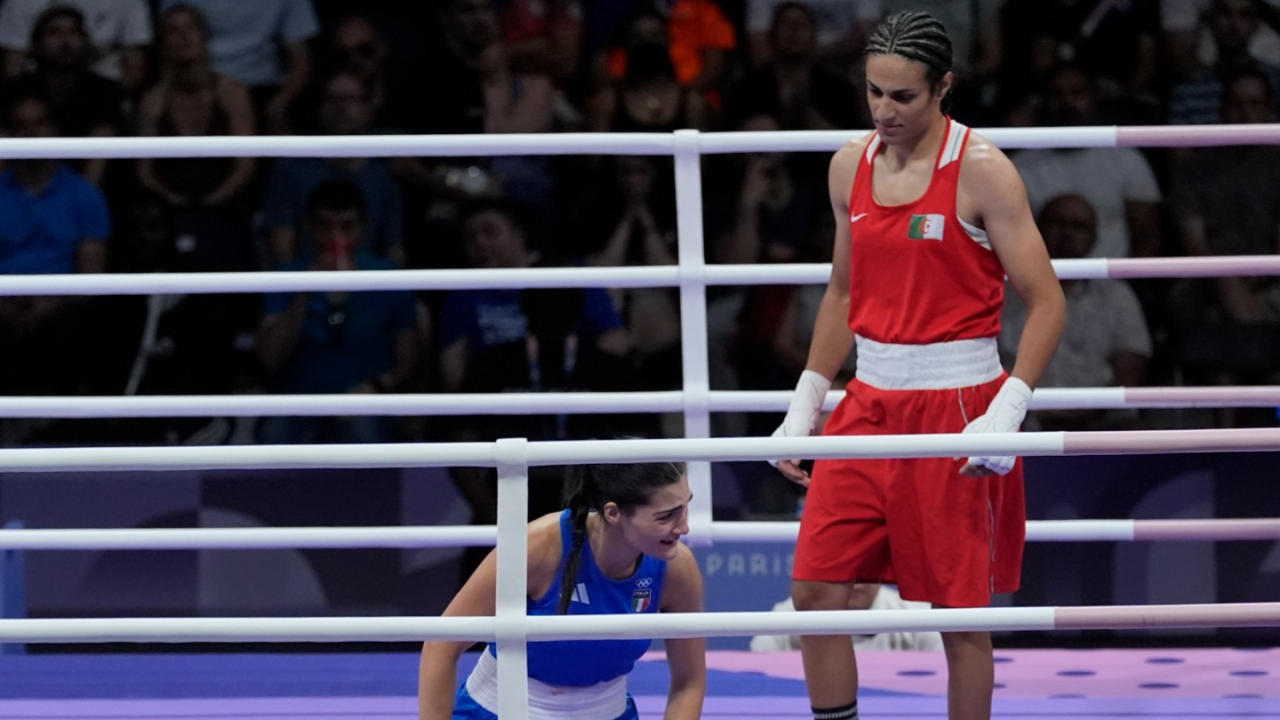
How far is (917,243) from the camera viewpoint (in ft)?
9.95

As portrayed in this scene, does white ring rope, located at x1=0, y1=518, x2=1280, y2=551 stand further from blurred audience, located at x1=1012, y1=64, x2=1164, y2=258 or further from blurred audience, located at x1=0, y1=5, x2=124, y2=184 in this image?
blurred audience, located at x1=0, y1=5, x2=124, y2=184

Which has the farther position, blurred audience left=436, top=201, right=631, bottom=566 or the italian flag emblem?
blurred audience left=436, top=201, right=631, bottom=566

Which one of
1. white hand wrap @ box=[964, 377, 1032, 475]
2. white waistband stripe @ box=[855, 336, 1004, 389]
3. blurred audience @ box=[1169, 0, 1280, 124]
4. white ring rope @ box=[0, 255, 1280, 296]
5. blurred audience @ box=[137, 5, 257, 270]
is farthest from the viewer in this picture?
blurred audience @ box=[1169, 0, 1280, 124]

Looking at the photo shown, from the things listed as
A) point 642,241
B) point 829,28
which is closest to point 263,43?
point 642,241

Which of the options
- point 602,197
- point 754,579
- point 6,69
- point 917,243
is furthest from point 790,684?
point 6,69

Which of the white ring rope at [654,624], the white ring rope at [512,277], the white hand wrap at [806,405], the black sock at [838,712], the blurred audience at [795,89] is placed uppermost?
the blurred audience at [795,89]

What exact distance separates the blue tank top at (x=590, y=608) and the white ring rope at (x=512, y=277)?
79cm

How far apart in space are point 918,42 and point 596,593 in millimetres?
1063

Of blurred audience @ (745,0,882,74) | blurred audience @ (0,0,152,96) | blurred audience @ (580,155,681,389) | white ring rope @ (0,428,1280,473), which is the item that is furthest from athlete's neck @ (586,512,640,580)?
blurred audience @ (0,0,152,96)

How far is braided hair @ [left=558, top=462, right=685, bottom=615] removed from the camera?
2895 millimetres

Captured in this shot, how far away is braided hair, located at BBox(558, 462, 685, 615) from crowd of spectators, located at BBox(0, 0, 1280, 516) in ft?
7.48

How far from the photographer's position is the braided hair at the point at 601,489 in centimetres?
289

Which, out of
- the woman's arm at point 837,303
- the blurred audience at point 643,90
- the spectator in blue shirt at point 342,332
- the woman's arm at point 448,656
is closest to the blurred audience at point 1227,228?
the blurred audience at point 643,90

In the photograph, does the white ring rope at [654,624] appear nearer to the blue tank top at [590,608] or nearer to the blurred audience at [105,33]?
the blue tank top at [590,608]
